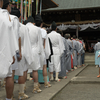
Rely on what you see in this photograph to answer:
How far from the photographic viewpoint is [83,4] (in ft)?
68.9

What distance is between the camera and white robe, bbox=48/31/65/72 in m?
6.48

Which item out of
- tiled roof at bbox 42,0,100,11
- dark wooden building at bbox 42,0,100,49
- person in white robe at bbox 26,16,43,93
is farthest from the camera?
tiled roof at bbox 42,0,100,11

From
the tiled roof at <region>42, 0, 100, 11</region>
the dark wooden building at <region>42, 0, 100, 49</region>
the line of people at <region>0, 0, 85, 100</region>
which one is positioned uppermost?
the tiled roof at <region>42, 0, 100, 11</region>

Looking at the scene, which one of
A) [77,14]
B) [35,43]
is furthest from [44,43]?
[77,14]

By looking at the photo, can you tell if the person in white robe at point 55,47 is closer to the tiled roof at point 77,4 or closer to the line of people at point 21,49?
the line of people at point 21,49

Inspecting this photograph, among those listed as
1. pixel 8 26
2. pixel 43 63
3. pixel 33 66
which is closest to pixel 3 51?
pixel 8 26

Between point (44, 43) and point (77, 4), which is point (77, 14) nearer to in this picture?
point (77, 4)

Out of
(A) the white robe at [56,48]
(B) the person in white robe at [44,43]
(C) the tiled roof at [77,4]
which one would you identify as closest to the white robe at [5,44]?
(B) the person in white robe at [44,43]

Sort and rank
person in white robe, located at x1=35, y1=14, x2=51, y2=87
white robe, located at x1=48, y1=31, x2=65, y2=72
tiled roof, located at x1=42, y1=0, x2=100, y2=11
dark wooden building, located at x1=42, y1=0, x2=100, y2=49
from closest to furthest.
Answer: person in white robe, located at x1=35, y1=14, x2=51, y2=87 < white robe, located at x1=48, y1=31, x2=65, y2=72 < dark wooden building, located at x1=42, y1=0, x2=100, y2=49 < tiled roof, located at x1=42, y1=0, x2=100, y2=11

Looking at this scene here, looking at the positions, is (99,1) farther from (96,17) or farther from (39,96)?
(39,96)

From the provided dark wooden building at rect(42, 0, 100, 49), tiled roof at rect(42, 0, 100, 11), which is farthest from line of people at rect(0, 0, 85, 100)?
tiled roof at rect(42, 0, 100, 11)

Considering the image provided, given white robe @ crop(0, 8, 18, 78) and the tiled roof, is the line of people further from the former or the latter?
the tiled roof

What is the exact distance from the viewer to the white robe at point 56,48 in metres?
6.48

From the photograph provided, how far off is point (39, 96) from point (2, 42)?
188 cm
